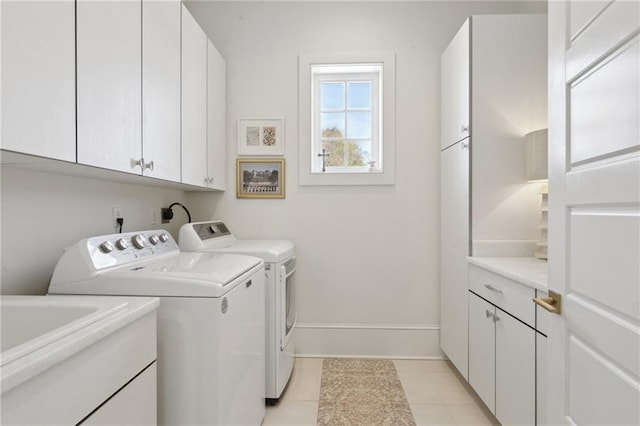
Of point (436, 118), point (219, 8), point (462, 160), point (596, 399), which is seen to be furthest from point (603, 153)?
point (219, 8)

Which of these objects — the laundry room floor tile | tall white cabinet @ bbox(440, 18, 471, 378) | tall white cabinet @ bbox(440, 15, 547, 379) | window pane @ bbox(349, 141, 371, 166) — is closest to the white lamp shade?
tall white cabinet @ bbox(440, 15, 547, 379)

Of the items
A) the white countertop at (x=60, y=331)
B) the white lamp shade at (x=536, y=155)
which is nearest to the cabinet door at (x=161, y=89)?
the white countertop at (x=60, y=331)

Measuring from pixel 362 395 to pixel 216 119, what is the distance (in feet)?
6.93

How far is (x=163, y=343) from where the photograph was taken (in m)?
1.19

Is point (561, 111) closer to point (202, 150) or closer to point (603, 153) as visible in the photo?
point (603, 153)

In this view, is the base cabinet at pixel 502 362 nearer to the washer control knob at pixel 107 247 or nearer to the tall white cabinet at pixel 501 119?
the tall white cabinet at pixel 501 119

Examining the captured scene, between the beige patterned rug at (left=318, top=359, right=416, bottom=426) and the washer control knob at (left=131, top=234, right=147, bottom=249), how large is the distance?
1331 mm

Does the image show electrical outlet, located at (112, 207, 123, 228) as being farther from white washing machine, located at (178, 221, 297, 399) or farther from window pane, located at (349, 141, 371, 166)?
window pane, located at (349, 141, 371, 166)

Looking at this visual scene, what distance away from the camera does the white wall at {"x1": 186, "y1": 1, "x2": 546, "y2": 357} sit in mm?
→ 2609

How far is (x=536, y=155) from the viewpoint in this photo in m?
1.82

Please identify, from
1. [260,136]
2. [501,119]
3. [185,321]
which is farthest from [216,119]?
[501,119]

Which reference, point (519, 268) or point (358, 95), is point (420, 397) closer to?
point (519, 268)

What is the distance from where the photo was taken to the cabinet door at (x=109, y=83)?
1.12m

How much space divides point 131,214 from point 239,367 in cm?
113
